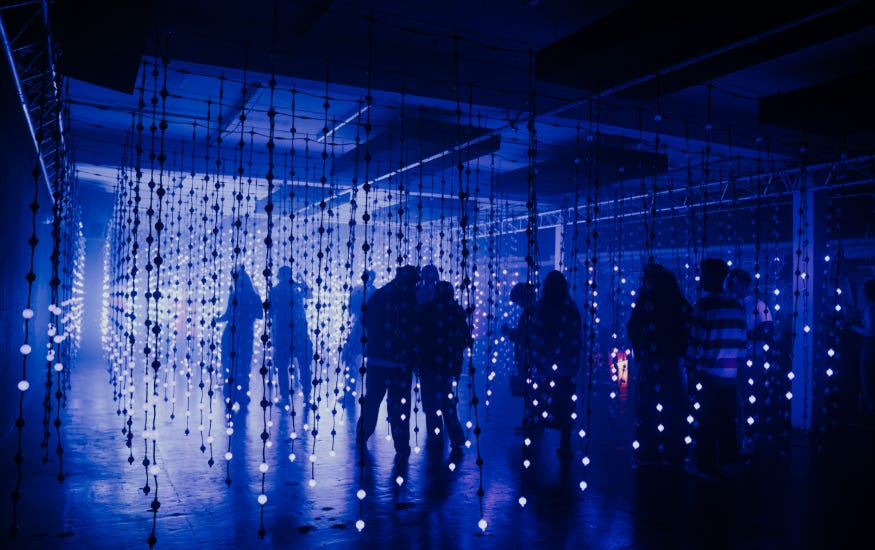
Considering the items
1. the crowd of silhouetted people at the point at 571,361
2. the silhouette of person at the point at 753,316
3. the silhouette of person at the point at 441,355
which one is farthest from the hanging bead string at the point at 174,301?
the silhouette of person at the point at 753,316

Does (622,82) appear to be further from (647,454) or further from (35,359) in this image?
(35,359)

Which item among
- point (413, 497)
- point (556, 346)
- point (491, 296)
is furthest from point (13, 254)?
point (491, 296)

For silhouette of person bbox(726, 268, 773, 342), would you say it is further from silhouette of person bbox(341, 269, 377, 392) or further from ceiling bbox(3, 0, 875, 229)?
silhouette of person bbox(341, 269, 377, 392)

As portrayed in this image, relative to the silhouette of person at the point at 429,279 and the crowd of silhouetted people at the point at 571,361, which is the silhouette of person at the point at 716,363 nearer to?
the crowd of silhouetted people at the point at 571,361

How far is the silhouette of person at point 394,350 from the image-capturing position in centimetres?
584

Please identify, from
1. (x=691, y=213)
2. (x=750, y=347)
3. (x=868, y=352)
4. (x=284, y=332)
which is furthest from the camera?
(x=691, y=213)

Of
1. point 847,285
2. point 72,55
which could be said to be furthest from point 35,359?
point 847,285

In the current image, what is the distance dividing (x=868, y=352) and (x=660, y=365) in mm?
4533

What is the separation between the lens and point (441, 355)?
19.3ft

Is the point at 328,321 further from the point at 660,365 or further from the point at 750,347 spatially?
the point at 750,347

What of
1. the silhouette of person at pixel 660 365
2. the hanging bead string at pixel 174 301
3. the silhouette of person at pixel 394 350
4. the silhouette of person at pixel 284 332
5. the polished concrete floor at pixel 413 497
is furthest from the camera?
the silhouette of person at pixel 284 332

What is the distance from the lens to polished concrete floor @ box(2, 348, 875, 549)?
388 cm

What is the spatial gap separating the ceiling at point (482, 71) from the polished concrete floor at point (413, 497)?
2.23m

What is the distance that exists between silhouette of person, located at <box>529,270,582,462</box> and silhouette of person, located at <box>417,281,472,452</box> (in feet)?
2.50
